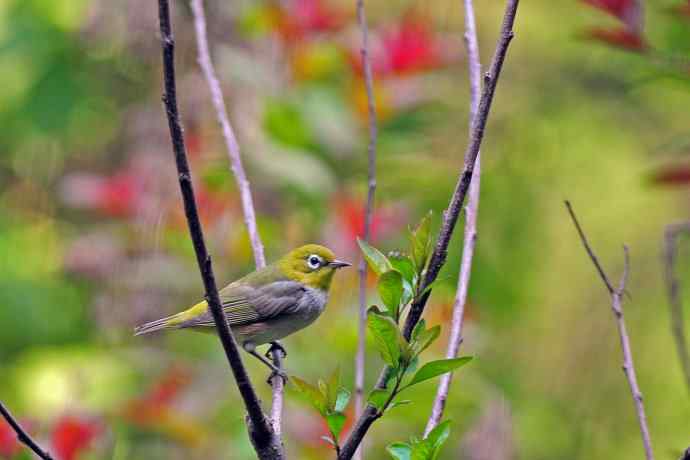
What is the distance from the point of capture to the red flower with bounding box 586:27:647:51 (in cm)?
286

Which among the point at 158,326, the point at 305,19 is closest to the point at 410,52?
the point at 305,19

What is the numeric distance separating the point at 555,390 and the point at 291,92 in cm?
255

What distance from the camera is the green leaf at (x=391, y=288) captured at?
1.60 m

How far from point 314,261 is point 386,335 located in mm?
2133

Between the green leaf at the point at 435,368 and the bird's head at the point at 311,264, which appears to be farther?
the bird's head at the point at 311,264

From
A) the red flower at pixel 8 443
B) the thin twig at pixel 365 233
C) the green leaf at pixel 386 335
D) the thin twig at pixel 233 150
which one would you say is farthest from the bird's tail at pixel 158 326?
the green leaf at pixel 386 335

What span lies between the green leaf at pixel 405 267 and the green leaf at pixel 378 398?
0.19m

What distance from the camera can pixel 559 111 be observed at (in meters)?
6.17

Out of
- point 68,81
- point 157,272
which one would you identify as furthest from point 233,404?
point 68,81

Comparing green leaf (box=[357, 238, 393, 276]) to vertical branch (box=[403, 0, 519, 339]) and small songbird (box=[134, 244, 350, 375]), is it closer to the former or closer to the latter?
vertical branch (box=[403, 0, 519, 339])

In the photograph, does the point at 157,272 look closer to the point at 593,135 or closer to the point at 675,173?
the point at 675,173

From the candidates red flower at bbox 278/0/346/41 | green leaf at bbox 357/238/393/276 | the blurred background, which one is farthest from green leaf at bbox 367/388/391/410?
red flower at bbox 278/0/346/41

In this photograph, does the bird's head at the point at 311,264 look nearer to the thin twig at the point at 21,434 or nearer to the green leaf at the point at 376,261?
the green leaf at the point at 376,261

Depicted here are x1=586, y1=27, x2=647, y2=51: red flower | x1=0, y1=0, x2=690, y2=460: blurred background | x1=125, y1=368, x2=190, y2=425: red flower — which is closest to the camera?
x1=586, y1=27, x2=647, y2=51: red flower
